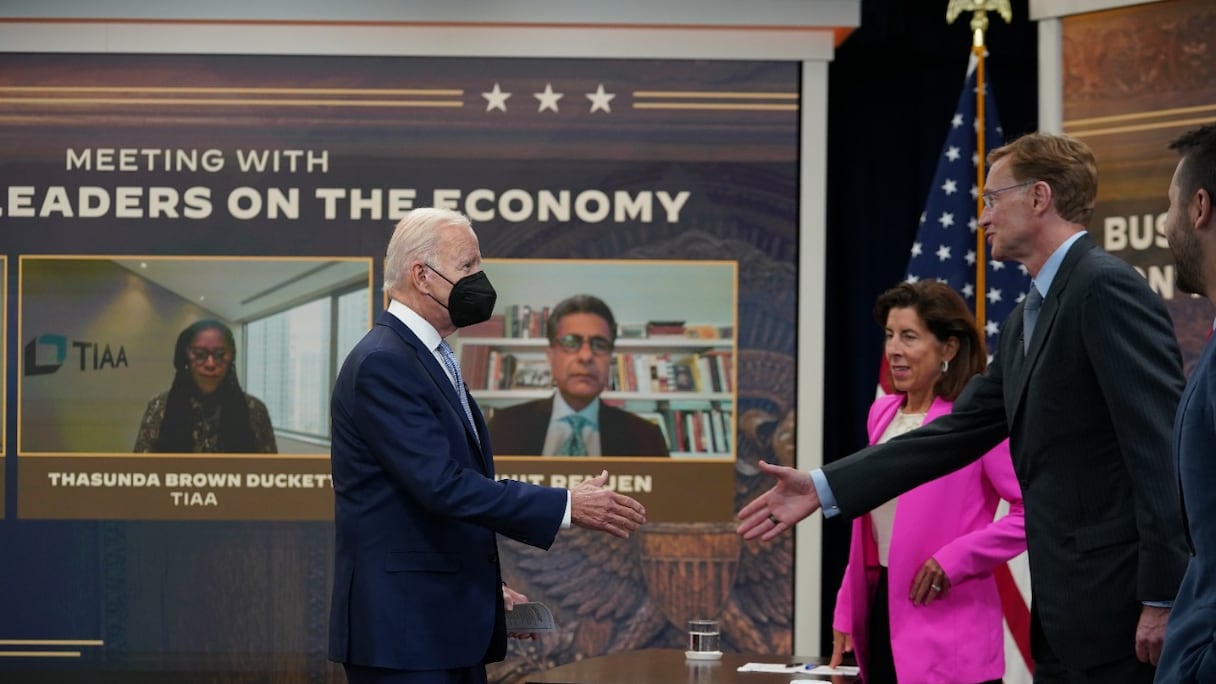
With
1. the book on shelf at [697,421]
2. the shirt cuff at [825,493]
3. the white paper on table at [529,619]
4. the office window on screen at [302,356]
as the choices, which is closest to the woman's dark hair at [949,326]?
the shirt cuff at [825,493]

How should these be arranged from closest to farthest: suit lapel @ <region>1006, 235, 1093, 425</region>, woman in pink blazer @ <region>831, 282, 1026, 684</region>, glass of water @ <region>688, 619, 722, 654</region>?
suit lapel @ <region>1006, 235, 1093, 425</region> → woman in pink blazer @ <region>831, 282, 1026, 684</region> → glass of water @ <region>688, 619, 722, 654</region>

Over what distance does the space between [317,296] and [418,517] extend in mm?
2903

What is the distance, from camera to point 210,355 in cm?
557

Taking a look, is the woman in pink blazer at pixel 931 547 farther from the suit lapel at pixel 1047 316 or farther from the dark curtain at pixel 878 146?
the dark curtain at pixel 878 146

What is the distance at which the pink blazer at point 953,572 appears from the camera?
3.33 m

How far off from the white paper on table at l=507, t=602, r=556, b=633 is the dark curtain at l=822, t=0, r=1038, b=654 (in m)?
3.09

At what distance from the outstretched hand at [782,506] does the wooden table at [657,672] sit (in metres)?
0.40

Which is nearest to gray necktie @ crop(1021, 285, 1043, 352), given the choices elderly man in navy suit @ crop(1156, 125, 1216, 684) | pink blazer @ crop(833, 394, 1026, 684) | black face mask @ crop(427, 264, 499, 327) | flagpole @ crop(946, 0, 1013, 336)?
pink blazer @ crop(833, 394, 1026, 684)

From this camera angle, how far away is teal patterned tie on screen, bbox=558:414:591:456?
5.56 metres

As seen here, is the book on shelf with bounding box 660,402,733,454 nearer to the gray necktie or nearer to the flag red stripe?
the flag red stripe

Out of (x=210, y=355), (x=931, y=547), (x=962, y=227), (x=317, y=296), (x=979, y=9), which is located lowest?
(x=931, y=547)

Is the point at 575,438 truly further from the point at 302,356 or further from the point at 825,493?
the point at 825,493

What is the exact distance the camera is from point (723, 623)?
5.54 m

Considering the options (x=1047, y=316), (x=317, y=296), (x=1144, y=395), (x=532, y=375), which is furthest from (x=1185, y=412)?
(x=317, y=296)
